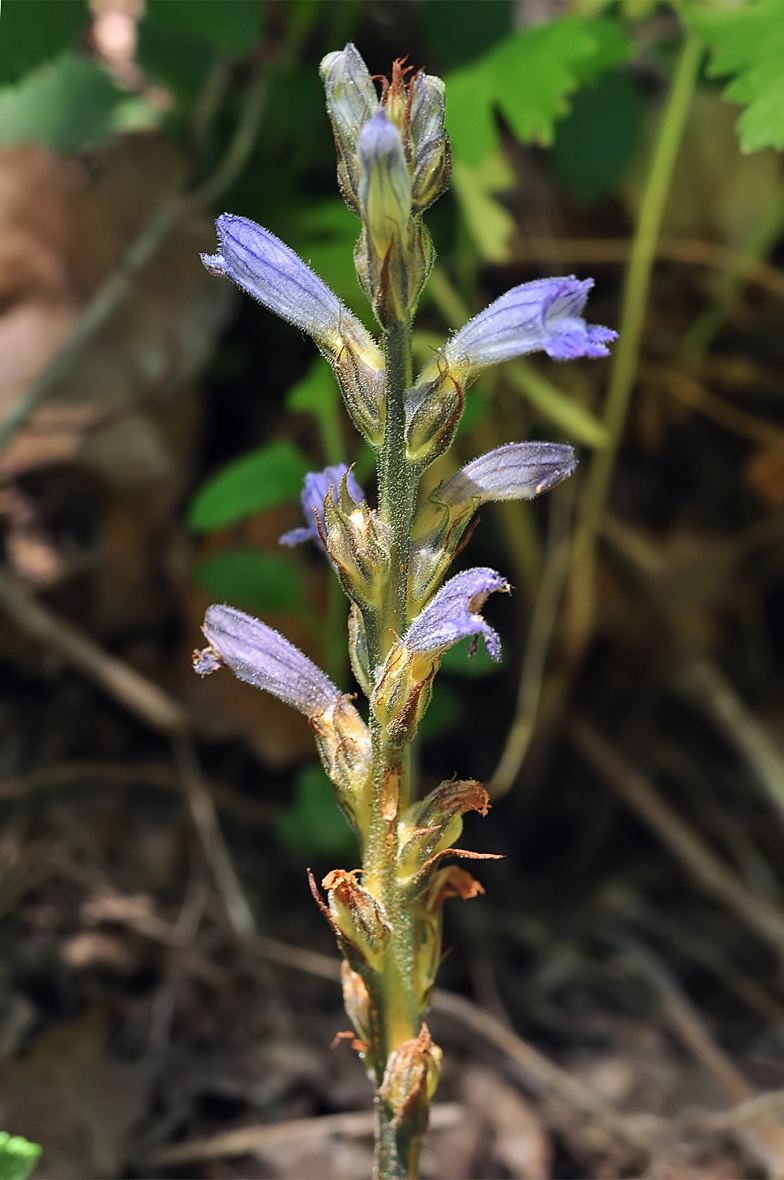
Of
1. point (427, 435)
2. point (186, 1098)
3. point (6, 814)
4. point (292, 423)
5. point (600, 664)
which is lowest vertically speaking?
point (186, 1098)

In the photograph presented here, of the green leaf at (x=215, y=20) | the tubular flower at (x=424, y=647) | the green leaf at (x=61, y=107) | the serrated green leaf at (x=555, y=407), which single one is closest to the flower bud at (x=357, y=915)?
the tubular flower at (x=424, y=647)

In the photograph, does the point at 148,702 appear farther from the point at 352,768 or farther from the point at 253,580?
the point at 352,768

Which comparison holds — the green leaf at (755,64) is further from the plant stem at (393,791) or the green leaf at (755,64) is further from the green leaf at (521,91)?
the plant stem at (393,791)

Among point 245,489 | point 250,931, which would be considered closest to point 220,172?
A: point 245,489

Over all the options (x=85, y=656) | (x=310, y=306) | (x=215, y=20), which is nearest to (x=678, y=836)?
(x=85, y=656)

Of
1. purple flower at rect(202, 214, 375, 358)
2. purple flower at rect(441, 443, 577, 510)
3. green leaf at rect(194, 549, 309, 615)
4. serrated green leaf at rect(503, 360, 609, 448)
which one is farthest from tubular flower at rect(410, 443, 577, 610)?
serrated green leaf at rect(503, 360, 609, 448)

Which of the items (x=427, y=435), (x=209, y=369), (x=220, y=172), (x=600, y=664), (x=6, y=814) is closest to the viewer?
(x=427, y=435)

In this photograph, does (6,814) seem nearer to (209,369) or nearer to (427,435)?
(209,369)
